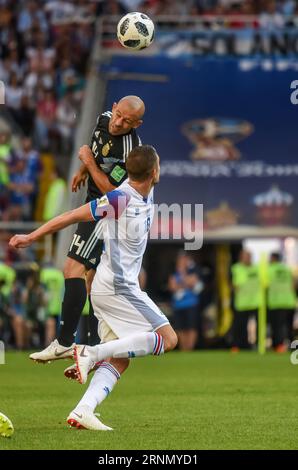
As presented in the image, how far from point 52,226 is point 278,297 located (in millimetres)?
15779

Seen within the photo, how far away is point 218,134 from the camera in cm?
2459

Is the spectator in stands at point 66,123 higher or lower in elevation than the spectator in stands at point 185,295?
higher

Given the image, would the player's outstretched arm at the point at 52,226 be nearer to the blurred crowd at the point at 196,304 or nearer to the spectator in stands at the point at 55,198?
the blurred crowd at the point at 196,304

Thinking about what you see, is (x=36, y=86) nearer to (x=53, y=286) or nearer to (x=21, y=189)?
(x=21, y=189)

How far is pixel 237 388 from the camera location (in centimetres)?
1463

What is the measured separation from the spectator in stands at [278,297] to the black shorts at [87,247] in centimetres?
1350

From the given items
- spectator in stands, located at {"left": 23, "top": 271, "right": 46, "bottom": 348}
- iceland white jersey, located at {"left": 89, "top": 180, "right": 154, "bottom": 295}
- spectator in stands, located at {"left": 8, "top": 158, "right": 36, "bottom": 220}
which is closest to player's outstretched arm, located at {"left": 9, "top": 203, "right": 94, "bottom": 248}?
iceland white jersey, located at {"left": 89, "top": 180, "right": 154, "bottom": 295}

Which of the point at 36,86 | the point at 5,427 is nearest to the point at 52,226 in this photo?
the point at 5,427

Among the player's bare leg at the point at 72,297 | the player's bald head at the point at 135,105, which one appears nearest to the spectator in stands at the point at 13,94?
the player's bare leg at the point at 72,297

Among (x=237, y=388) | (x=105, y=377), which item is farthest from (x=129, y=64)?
(x=105, y=377)

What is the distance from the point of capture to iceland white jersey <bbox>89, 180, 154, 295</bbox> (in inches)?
379

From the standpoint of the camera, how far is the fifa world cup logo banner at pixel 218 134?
24562mm

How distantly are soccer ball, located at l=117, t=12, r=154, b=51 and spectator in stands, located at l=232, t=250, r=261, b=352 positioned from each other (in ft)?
42.5

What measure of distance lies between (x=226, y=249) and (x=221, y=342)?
6.29 ft
